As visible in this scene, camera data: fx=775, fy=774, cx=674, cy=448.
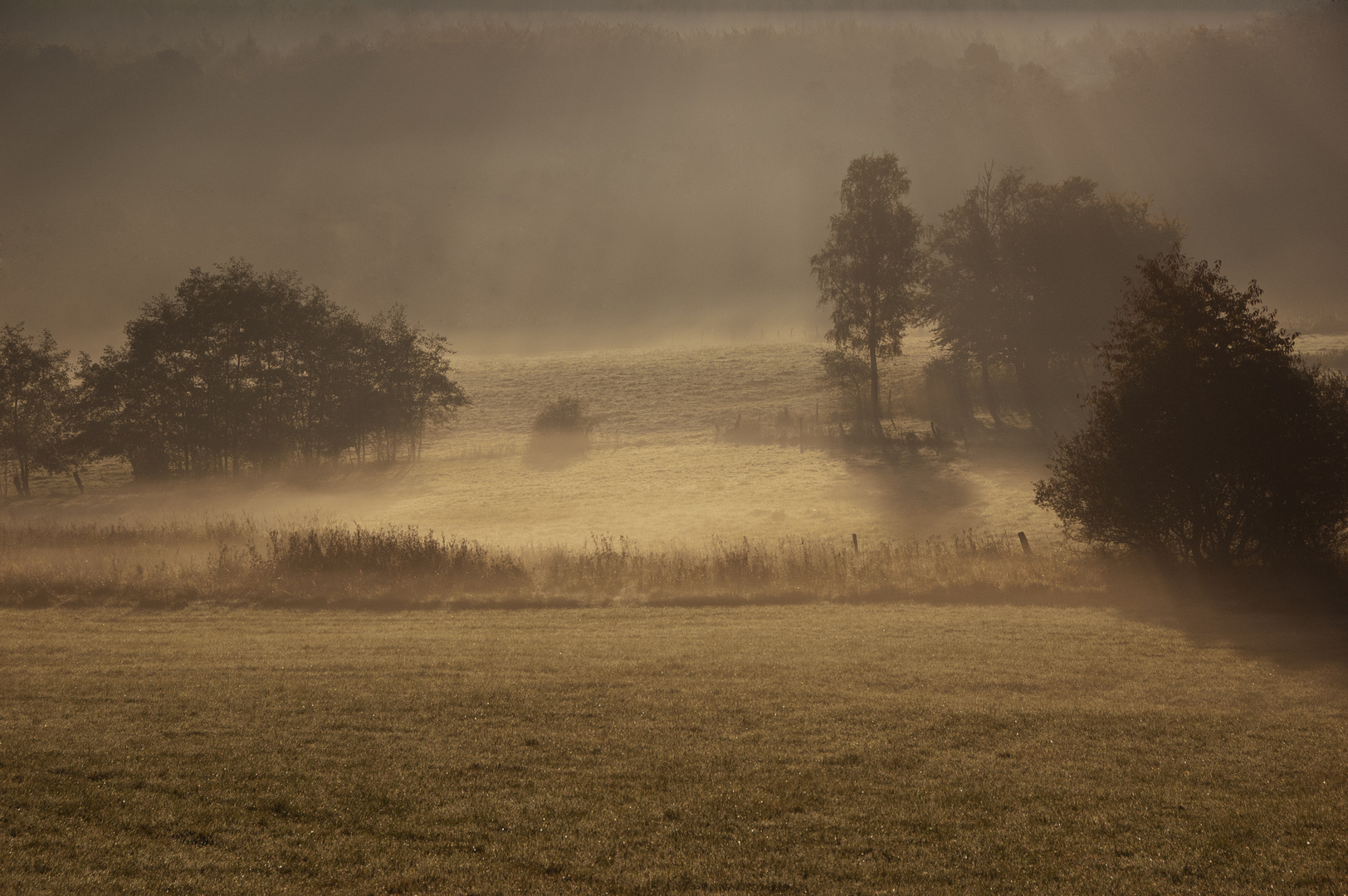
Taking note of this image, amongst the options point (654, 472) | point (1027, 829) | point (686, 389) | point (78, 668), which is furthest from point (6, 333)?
point (1027, 829)

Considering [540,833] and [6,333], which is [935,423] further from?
[6,333]

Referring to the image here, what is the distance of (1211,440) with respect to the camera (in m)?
17.8

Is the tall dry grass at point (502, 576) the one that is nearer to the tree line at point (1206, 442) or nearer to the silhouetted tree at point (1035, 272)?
the tree line at point (1206, 442)

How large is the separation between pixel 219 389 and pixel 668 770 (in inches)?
2395

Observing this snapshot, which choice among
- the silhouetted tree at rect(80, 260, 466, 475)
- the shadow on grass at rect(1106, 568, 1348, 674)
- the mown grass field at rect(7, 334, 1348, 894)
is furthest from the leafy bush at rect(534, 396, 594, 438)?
the shadow on grass at rect(1106, 568, 1348, 674)

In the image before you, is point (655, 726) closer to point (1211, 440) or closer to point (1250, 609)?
point (1250, 609)

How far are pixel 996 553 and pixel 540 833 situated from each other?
18.9 meters

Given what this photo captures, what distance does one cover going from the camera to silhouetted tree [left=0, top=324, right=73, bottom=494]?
5400 cm

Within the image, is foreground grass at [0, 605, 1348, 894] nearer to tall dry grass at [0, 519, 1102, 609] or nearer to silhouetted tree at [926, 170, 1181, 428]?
tall dry grass at [0, 519, 1102, 609]

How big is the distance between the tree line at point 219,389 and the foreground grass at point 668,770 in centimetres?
5015

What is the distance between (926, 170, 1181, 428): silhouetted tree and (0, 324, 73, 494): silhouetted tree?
6357 cm

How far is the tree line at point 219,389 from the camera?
180 ft

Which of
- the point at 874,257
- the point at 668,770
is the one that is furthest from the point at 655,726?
the point at 874,257

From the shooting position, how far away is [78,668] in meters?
11.2
